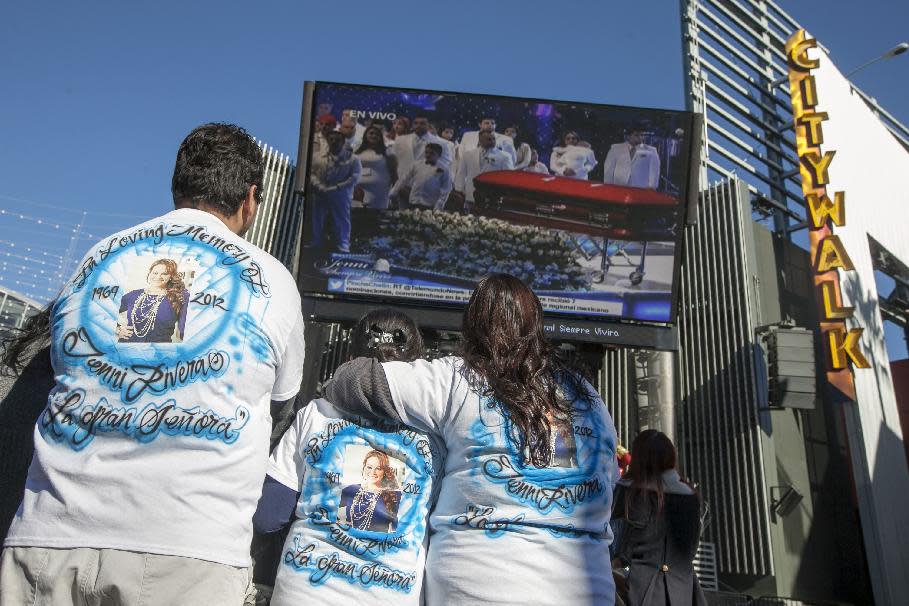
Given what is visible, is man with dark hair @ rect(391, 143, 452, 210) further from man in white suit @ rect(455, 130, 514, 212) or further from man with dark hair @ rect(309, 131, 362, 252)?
man with dark hair @ rect(309, 131, 362, 252)

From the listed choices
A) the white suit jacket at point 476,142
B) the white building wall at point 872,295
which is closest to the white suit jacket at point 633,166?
the white suit jacket at point 476,142

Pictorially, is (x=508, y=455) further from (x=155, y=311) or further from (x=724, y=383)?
(x=724, y=383)

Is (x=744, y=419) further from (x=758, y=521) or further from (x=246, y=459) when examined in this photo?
(x=246, y=459)

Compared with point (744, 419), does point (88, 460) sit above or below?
below

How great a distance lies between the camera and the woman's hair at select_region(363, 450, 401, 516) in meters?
2.29

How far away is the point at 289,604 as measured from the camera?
217cm

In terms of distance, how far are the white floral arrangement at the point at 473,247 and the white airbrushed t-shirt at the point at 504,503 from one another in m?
8.80

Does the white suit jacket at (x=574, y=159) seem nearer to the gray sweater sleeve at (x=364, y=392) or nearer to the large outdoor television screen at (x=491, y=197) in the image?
the large outdoor television screen at (x=491, y=197)

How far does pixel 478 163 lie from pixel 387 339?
8.90 metres

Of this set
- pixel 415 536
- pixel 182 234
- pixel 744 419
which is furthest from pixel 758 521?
pixel 182 234

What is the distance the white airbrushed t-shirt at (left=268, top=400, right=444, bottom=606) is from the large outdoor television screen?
865 cm

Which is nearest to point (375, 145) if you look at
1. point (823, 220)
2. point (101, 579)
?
point (823, 220)

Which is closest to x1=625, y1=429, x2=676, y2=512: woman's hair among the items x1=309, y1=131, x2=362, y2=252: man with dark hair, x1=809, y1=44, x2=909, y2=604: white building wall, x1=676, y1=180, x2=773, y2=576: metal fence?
x1=309, y1=131, x2=362, y2=252: man with dark hair

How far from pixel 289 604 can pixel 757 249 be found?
545 inches
